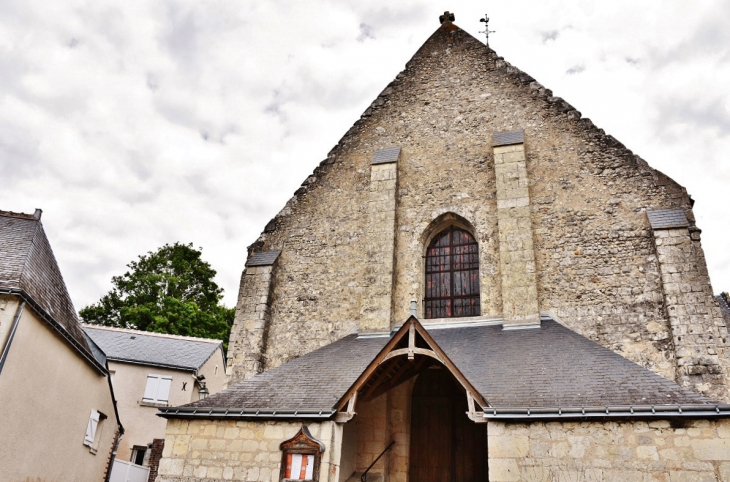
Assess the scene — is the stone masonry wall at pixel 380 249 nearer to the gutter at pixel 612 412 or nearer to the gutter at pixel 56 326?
the gutter at pixel 612 412

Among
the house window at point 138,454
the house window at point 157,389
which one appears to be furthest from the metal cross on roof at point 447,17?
the house window at point 138,454

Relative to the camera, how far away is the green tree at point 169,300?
86.5 ft

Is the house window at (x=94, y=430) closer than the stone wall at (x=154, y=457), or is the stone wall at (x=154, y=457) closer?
the house window at (x=94, y=430)

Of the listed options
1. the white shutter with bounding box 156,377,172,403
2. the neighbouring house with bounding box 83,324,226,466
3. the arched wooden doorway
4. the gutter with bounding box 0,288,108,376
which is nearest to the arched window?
the arched wooden doorway

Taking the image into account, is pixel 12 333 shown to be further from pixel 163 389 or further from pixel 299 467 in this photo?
pixel 163 389

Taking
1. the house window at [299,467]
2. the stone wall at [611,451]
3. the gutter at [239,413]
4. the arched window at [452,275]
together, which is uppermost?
the arched window at [452,275]

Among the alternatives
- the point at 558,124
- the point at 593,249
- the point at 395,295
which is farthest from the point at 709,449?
the point at 558,124

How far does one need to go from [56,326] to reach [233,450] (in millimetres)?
4238

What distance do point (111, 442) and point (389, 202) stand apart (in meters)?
8.46

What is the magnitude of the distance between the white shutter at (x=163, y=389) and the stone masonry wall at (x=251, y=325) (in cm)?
793

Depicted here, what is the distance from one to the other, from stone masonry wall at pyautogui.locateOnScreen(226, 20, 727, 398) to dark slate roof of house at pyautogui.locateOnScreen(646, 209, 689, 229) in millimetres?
157

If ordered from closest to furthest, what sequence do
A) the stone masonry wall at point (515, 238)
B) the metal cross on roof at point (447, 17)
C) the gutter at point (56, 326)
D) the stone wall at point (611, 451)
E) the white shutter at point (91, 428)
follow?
the stone wall at point (611, 451) < the gutter at point (56, 326) < the stone masonry wall at point (515, 238) < the white shutter at point (91, 428) < the metal cross on roof at point (447, 17)

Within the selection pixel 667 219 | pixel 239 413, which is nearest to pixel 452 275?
pixel 667 219

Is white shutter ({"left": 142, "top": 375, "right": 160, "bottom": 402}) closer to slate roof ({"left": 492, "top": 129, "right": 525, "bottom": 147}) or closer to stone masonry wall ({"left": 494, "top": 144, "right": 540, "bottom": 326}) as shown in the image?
stone masonry wall ({"left": 494, "top": 144, "right": 540, "bottom": 326})
